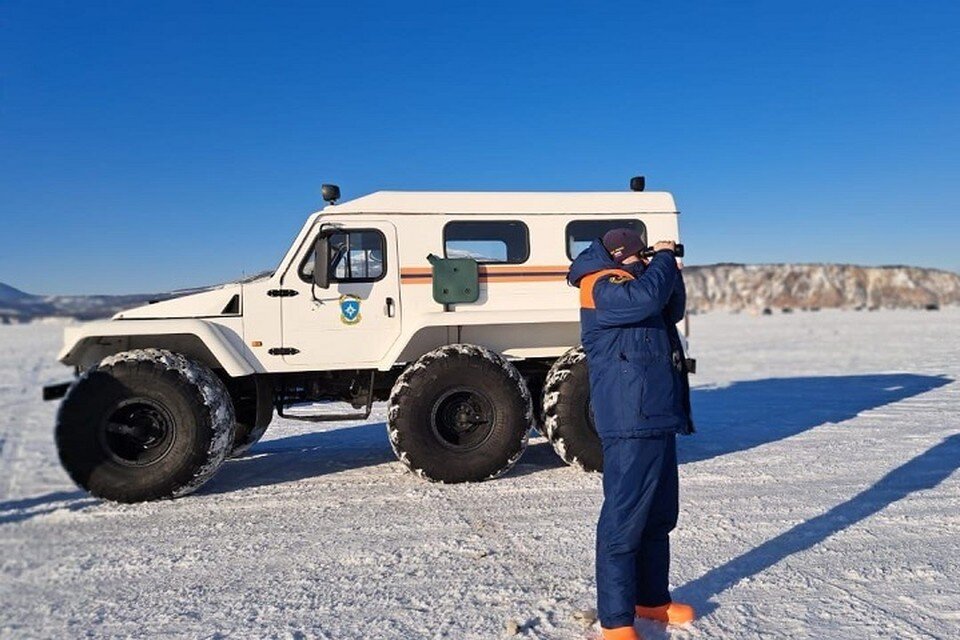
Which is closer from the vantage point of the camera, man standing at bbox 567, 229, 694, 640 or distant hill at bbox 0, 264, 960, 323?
man standing at bbox 567, 229, 694, 640

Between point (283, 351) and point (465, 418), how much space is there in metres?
1.82

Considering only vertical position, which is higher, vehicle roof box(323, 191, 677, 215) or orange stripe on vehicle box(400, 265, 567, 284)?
vehicle roof box(323, 191, 677, 215)

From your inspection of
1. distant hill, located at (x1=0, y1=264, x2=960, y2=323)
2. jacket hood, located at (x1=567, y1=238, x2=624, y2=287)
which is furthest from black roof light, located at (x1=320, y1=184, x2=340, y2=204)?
distant hill, located at (x1=0, y1=264, x2=960, y2=323)

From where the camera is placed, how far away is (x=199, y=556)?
452cm

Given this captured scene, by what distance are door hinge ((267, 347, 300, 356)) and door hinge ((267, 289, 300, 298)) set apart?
49 centimetres

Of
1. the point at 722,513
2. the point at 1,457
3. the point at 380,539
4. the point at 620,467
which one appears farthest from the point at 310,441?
the point at 620,467

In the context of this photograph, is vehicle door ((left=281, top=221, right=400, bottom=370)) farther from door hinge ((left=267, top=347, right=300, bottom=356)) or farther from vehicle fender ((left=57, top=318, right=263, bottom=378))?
vehicle fender ((left=57, top=318, right=263, bottom=378))

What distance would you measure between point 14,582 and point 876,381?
1389 cm

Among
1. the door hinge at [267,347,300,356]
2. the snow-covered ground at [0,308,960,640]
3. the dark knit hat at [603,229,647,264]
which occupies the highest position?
the dark knit hat at [603,229,647,264]

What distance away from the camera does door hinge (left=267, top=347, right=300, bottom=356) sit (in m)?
6.38

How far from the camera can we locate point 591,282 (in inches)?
134

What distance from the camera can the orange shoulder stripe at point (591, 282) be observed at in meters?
3.34

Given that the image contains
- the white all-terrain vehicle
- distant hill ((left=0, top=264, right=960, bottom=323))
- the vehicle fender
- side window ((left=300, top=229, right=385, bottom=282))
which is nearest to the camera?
the white all-terrain vehicle

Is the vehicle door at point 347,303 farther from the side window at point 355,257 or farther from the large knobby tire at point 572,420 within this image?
the large knobby tire at point 572,420
